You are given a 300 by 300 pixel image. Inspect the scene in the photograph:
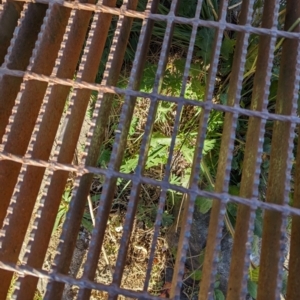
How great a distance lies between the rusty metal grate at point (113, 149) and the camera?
1.27 meters

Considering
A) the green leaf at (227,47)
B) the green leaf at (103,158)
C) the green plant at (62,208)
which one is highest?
the green leaf at (227,47)

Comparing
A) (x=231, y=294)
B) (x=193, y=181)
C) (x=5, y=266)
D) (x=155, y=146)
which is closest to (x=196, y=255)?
(x=155, y=146)

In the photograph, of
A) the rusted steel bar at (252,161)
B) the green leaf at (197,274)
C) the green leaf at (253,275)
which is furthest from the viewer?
the green leaf at (197,274)

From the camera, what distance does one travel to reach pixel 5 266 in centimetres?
125

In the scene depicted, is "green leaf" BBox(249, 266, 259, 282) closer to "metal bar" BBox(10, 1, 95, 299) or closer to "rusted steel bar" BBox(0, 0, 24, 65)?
"metal bar" BBox(10, 1, 95, 299)

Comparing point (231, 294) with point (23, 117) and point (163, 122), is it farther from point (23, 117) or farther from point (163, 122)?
point (163, 122)

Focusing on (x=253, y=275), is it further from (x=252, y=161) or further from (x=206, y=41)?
(x=206, y=41)

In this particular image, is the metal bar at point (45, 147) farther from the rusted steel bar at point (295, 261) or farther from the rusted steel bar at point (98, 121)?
the rusted steel bar at point (295, 261)

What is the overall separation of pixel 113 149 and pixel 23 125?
0.36 metres

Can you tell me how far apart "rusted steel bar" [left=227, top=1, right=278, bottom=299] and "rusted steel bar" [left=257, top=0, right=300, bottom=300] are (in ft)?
0.29

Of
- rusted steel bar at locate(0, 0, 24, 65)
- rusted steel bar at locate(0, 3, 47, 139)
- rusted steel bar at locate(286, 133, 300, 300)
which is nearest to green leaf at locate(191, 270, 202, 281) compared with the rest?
rusted steel bar at locate(286, 133, 300, 300)

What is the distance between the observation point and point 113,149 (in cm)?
136

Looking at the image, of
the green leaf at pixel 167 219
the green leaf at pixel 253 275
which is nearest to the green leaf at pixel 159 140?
the green leaf at pixel 167 219

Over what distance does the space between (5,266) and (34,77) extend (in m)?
0.62
